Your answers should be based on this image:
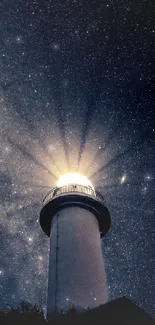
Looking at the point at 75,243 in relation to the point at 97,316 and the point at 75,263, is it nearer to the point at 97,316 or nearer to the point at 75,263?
the point at 75,263

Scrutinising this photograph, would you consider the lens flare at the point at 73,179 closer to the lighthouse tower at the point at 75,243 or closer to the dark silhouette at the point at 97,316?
the lighthouse tower at the point at 75,243

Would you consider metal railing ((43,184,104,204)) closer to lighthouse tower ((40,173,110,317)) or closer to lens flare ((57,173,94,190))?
lighthouse tower ((40,173,110,317))

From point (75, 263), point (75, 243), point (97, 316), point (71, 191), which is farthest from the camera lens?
point (71, 191)

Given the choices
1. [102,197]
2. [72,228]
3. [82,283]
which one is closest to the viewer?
[82,283]

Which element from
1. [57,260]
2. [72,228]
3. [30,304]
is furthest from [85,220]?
[30,304]

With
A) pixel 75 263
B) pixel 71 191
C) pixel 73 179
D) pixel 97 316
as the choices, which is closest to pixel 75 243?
pixel 75 263

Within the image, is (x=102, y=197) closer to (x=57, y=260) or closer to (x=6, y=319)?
(x=57, y=260)
